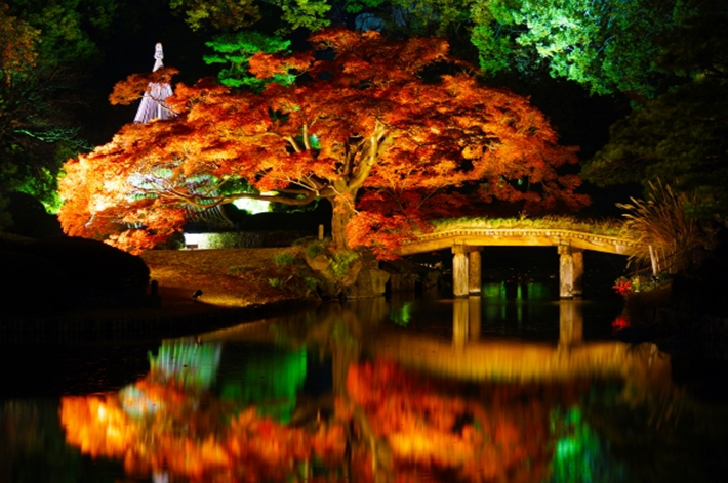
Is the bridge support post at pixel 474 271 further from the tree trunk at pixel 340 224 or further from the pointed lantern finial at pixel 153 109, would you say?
the pointed lantern finial at pixel 153 109

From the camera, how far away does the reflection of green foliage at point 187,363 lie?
44.6 ft

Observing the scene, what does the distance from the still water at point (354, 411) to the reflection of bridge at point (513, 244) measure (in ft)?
29.0

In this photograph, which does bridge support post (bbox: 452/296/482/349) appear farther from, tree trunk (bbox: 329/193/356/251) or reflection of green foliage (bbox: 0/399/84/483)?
reflection of green foliage (bbox: 0/399/84/483)

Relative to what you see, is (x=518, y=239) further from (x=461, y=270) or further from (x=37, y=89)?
(x=37, y=89)

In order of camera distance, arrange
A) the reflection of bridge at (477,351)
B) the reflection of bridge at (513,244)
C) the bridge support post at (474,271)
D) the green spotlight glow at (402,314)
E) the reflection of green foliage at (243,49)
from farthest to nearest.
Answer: the reflection of green foliage at (243,49)
the bridge support post at (474,271)
the reflection of bridge at (513,244)
the green spotlight glow at (402,314)
the reflection of bridge at (477,351)

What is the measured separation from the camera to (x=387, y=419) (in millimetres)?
11195

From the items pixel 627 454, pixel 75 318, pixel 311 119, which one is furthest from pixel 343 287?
pixel 627 454

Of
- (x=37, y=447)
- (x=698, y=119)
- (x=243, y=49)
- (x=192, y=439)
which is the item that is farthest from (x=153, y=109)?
(x=37, y=447)

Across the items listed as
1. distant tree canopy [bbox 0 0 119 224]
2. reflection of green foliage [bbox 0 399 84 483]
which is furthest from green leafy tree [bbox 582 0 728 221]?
distant tree canopy [bbox 0 0 119 224]

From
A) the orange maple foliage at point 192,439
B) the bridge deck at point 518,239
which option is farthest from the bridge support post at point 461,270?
the orange maple foliage at point 192,439

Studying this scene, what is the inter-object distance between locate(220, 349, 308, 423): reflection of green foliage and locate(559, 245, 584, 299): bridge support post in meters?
13.3

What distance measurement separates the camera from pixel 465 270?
96.7ft

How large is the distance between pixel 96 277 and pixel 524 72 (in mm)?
20959

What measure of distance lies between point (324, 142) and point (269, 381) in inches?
531
